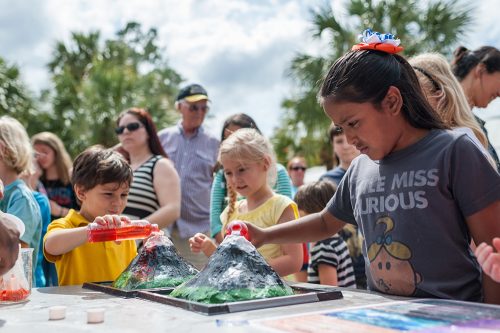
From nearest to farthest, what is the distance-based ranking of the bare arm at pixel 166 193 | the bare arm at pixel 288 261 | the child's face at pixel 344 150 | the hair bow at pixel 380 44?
the hair bow at pixel 380 44 < the bare arm at pixel 288 261 < the bare arm at pixel 166 193 < the child's face at pixel 344 150

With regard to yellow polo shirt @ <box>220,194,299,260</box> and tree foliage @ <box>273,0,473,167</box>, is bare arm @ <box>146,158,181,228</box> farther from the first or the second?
tree foliage @ <box>273,0,473,167</box>

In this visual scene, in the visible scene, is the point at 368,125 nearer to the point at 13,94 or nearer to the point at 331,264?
the point at 331,264

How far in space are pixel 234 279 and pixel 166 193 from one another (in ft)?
7.35

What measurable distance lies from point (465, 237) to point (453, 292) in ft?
0.56

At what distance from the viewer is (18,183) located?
10.2 feet

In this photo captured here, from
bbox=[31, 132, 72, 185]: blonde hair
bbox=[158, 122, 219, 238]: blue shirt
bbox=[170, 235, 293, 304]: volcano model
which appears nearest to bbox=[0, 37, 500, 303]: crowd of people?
bbox=[170, 235, 293, 304]: volcano model

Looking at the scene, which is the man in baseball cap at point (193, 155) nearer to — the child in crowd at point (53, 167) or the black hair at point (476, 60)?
the child in crowd at point (53, 167)

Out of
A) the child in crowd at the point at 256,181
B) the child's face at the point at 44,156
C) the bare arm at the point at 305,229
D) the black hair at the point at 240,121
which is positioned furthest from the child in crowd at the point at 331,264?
the child's face at the point at 44,156

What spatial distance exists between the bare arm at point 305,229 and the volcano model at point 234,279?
446 mm

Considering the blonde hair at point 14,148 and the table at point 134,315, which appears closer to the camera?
the table at point 134,315

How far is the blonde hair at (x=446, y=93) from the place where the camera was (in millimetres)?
2285

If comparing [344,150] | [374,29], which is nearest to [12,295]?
[344,150]

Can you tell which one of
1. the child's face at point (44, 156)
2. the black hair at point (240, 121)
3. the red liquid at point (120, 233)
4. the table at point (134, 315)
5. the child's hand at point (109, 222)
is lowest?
the table at point (134, 315)

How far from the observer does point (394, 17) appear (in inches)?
488
